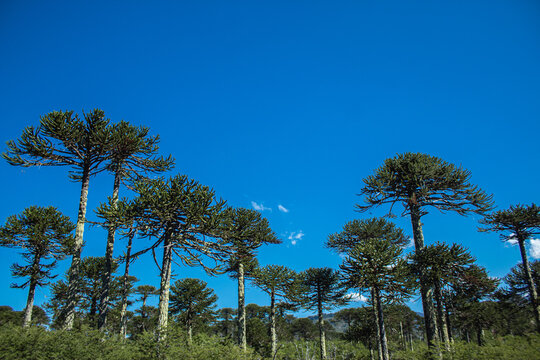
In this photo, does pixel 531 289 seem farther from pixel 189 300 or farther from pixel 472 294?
Answer: pixel 189 300

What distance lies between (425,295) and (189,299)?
67.9 feet

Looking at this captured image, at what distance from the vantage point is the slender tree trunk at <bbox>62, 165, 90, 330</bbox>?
459 inches

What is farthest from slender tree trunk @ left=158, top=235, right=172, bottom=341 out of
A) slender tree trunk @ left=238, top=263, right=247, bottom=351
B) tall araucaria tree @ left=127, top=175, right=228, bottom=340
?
slender tree trunk @ left=238, top=263, right=247, bottom=351

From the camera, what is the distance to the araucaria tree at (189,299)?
25766 millimetres

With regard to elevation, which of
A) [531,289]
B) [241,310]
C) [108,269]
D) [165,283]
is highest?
[108,269]

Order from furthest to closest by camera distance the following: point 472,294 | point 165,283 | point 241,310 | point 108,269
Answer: point 241,310 → point 472,294 → point 108,269 → point 165,283

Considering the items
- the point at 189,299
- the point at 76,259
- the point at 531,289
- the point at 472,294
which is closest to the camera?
the point at 76,259

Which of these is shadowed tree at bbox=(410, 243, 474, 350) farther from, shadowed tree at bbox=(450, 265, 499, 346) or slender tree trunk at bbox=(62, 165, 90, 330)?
slender tree trunk at bbox=(62, 165, 90, 330)

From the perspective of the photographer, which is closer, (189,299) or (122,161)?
(122,161)

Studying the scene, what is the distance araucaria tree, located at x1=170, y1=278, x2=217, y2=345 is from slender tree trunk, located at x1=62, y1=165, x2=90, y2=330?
14.4m

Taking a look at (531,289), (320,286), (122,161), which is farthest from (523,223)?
(122,161)

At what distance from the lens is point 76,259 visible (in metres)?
12.4

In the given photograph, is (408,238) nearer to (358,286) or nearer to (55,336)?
(358,286)

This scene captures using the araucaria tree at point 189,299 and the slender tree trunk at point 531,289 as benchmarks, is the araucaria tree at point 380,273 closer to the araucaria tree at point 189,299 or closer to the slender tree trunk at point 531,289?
the slender tree trunk at point 531,289
